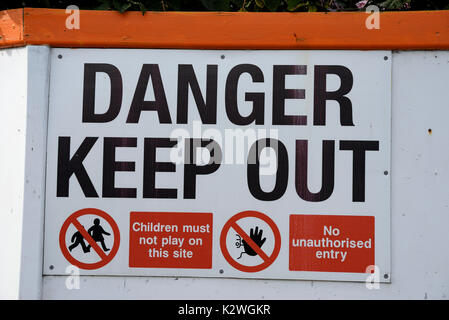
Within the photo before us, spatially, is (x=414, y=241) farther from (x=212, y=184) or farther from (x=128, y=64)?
(x=128, y=64)

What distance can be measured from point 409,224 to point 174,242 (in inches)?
38.0

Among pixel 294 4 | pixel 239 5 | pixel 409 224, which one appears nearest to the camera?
pixel 409 224

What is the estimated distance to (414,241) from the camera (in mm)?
2113

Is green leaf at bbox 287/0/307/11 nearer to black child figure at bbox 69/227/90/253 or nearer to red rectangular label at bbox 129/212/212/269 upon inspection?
red rectangular label at bbox 129/212/212/269

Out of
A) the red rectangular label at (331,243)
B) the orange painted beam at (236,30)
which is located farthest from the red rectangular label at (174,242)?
the orange painted beam at (236,30)

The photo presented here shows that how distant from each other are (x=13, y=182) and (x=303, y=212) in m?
1.22

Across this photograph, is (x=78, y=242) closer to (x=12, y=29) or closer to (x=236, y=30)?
(x=12, y=29)

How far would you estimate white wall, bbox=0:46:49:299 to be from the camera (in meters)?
2.15

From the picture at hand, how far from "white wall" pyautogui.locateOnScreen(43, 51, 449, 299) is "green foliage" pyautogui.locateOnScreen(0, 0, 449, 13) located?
432 millimetres

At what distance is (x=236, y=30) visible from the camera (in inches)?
85.6

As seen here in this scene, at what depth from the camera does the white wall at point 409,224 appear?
6.91ft

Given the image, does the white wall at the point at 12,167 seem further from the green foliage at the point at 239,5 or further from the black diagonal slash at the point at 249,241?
the black diagonal slash at the point at 249,241

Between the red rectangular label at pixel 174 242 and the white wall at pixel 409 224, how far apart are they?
8 centimetres

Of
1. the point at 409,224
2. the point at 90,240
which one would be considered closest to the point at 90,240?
the point at 90,240
